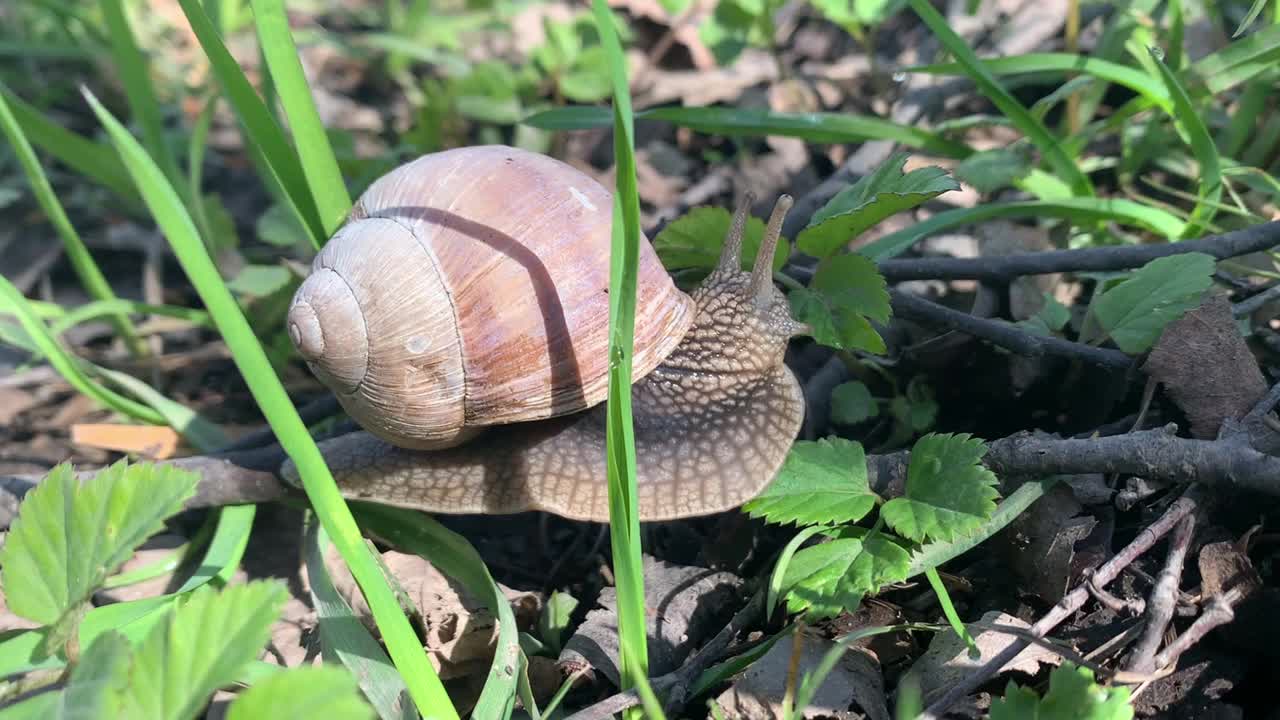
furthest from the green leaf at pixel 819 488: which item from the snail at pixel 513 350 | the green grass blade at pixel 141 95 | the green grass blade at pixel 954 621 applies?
the green grass blade at pixel 141 95

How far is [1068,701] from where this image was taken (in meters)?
1.71

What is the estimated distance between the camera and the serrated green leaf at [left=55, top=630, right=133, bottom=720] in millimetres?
1463

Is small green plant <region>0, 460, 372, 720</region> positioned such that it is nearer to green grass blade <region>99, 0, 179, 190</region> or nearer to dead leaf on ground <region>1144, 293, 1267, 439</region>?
green grass blade <region>99, 0, 179, 190</region>

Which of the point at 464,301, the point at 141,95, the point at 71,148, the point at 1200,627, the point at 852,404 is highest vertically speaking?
the point at 141,95

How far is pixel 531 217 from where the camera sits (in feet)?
7.61

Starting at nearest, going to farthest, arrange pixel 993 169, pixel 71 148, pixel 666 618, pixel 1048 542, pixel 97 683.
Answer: pixel 97 683 → pixel 1048 542 → pixel 666 618 → pixel 993 169 → pixel 71 148

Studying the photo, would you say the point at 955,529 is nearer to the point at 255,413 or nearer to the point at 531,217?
the point at 531,217

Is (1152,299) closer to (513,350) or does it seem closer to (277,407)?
(513,350)

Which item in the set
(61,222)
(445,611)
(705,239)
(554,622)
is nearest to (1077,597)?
(554,622)

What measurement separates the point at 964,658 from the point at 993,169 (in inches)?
63.2

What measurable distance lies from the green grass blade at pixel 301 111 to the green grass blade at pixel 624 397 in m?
1.08

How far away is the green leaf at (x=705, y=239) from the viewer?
2.66 meters

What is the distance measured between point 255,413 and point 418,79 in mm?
2377

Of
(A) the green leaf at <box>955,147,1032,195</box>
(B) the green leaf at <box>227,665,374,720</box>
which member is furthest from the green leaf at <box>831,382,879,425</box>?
(B) the green leaf at <box>227,665,374,720</box>
